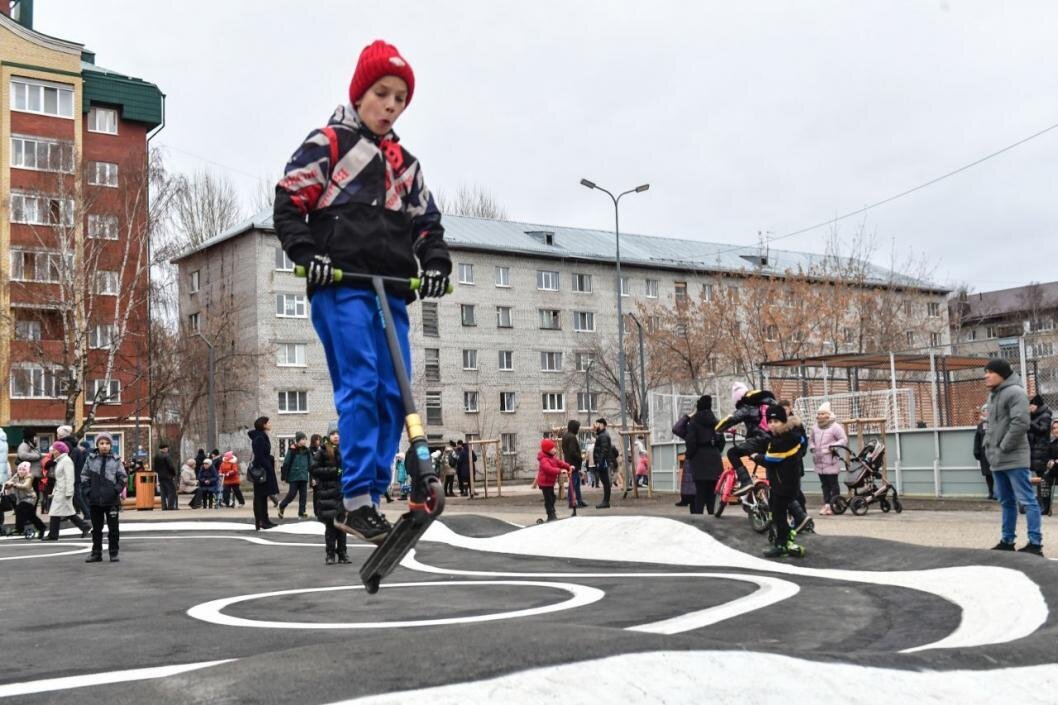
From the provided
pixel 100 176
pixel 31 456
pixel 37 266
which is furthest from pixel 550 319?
pixel 31 456

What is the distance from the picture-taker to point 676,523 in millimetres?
13969

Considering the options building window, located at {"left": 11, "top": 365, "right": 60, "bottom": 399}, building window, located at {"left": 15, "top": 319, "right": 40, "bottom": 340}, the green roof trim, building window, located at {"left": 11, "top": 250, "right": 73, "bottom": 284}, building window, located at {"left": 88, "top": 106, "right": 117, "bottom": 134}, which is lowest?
building window, located at {"left": 11, "top": 365, "right": 60, "bottom": 399}

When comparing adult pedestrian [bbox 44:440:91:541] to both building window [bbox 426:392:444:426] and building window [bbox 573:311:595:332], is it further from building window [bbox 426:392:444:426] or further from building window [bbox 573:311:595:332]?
building window [bbox 573:311:595:332]

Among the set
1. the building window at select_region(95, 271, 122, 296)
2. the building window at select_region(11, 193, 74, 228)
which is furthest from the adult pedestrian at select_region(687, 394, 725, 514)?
the building window at select_region(11, 193, 74, 228)

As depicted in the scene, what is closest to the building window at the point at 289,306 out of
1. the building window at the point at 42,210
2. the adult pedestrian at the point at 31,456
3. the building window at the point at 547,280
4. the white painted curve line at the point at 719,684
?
the building window at the point at 42,210

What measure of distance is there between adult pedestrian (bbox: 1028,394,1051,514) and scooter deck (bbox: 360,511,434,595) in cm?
Answer: 1646

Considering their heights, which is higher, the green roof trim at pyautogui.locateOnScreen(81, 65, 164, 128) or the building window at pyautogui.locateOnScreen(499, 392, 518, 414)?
the green roof trim at pyautogui.locateOnScreen(81, 65, 164, 128)

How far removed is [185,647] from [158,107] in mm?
60187

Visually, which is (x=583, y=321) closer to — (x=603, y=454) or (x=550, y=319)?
(x=550, y=319)

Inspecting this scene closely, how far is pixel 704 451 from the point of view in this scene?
19.4 meters

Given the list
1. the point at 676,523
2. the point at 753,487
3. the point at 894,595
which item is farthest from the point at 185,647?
the point at 753,487

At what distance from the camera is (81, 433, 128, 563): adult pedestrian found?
15234mm

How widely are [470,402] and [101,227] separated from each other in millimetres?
29723

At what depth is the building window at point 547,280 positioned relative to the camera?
76188mm
